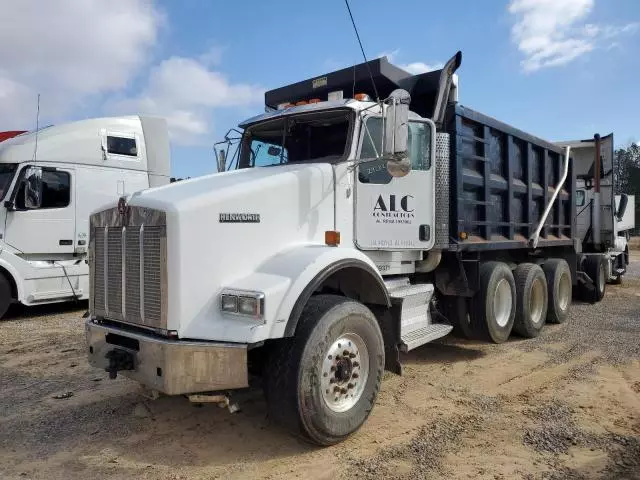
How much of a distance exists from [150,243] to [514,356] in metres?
4.86

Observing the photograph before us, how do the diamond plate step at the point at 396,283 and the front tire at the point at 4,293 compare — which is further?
the front tire at the point at 4,293

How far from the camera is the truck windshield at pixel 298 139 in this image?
4977mm

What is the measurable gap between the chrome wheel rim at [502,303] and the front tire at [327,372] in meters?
3.06

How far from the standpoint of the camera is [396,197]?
206 inches

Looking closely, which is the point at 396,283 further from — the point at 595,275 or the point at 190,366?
the point at 595,275

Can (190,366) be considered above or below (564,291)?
above

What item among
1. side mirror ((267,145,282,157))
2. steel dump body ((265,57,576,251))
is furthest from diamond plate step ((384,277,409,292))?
side mirror ((267,145,282,157))

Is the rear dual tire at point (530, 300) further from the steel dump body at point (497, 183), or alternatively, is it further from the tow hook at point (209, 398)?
the tow hook at point (209, 398)

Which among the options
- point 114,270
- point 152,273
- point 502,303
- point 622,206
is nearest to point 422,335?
point 502,303

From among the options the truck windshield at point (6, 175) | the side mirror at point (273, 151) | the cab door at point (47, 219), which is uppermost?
the truck windshield at point (6, 175)

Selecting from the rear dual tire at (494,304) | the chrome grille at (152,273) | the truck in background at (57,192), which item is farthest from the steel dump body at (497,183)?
the truck in background at (57,192)

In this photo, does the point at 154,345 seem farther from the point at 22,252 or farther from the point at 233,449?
the point at 22,252

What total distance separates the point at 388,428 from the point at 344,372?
659mm

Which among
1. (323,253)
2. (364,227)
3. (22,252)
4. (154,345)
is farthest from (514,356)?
(22,252)
